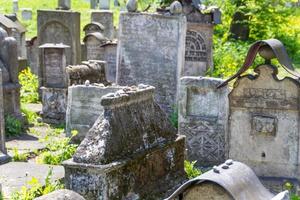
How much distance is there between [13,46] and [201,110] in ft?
13.0

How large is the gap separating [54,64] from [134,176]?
7071 mm

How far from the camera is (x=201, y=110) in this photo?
10289 millimetres

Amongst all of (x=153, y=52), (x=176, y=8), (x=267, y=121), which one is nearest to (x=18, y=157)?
(x=153, y=52)

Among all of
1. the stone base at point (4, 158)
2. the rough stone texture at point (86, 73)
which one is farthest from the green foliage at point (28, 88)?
the stone base at point (4, 158)

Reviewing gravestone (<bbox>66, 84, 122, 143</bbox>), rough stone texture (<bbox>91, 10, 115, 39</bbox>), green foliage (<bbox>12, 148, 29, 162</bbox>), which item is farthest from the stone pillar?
rough stone texture (<bbox>91, 10, 115, 39</bbox>)

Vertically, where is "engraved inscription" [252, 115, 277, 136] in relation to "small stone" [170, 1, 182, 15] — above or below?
below

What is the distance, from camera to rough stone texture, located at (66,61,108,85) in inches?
495

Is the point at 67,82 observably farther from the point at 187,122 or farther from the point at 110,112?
the point at 110,112

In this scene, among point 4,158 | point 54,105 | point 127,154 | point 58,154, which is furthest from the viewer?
point 54,105

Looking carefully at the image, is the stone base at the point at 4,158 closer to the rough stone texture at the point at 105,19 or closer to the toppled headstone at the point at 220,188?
the toppled headstone at the point at 220,188

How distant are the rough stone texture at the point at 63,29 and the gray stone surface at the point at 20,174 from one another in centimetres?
659

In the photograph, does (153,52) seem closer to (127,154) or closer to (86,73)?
(86,73)

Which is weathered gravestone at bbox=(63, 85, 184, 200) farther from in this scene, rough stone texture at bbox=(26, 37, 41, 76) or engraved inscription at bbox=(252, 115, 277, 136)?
rough stone texture at bbox=(26, 37, 41, 76)

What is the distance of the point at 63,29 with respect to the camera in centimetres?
1562
